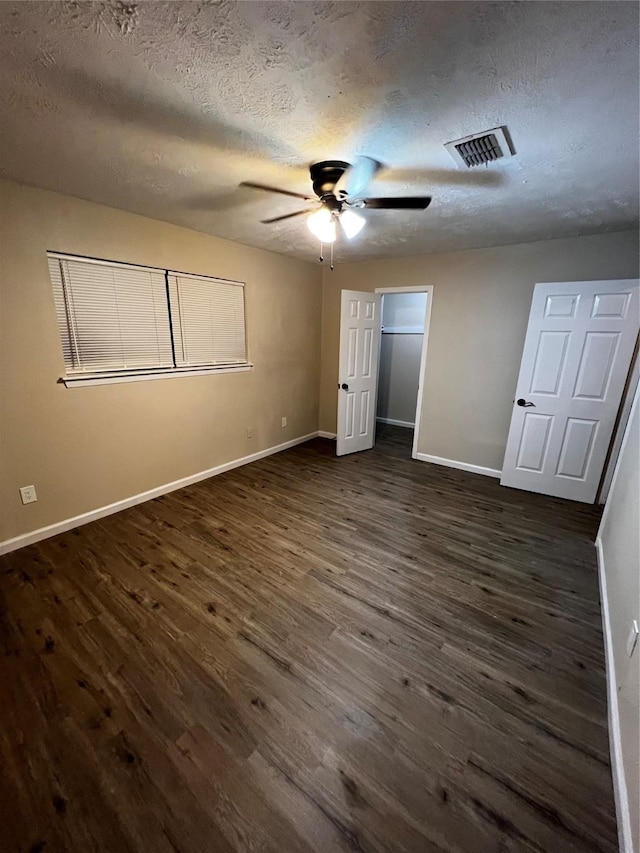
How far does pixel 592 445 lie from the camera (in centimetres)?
311

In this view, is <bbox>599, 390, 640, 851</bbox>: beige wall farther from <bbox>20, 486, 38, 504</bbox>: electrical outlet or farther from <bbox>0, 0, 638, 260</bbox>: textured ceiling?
<bbox>20, 486, 38, 504</bbox>: electrical outlet

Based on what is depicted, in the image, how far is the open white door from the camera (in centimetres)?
287

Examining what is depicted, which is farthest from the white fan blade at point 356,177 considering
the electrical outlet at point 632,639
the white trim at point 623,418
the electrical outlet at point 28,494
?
the electrical outlet at point 28,494

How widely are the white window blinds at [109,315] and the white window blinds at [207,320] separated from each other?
0.38 ft

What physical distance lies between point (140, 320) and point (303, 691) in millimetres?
2861

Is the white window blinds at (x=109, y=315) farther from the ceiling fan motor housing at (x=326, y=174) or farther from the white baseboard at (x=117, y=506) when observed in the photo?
the ceiling fan motor housing at (x=326, y=174)

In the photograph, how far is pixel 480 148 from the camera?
1601 mm

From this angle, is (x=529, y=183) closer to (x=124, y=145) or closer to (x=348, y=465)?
(x=124, y=145)

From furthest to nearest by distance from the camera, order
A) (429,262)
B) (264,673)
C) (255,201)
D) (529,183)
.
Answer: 1. (429,262)
2. (255,201)
3. (529,183)
4. (264,673)

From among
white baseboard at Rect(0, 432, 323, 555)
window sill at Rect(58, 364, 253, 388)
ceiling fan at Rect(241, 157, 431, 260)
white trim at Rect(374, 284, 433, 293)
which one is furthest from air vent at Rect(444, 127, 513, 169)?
white baseboard at Rect(0, 432, 323, 555)

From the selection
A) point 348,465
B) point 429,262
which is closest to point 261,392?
point 348,465

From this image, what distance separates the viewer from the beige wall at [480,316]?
119 inches

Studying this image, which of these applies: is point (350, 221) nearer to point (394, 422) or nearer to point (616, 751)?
point (616, 751)

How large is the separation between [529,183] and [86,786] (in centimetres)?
344
